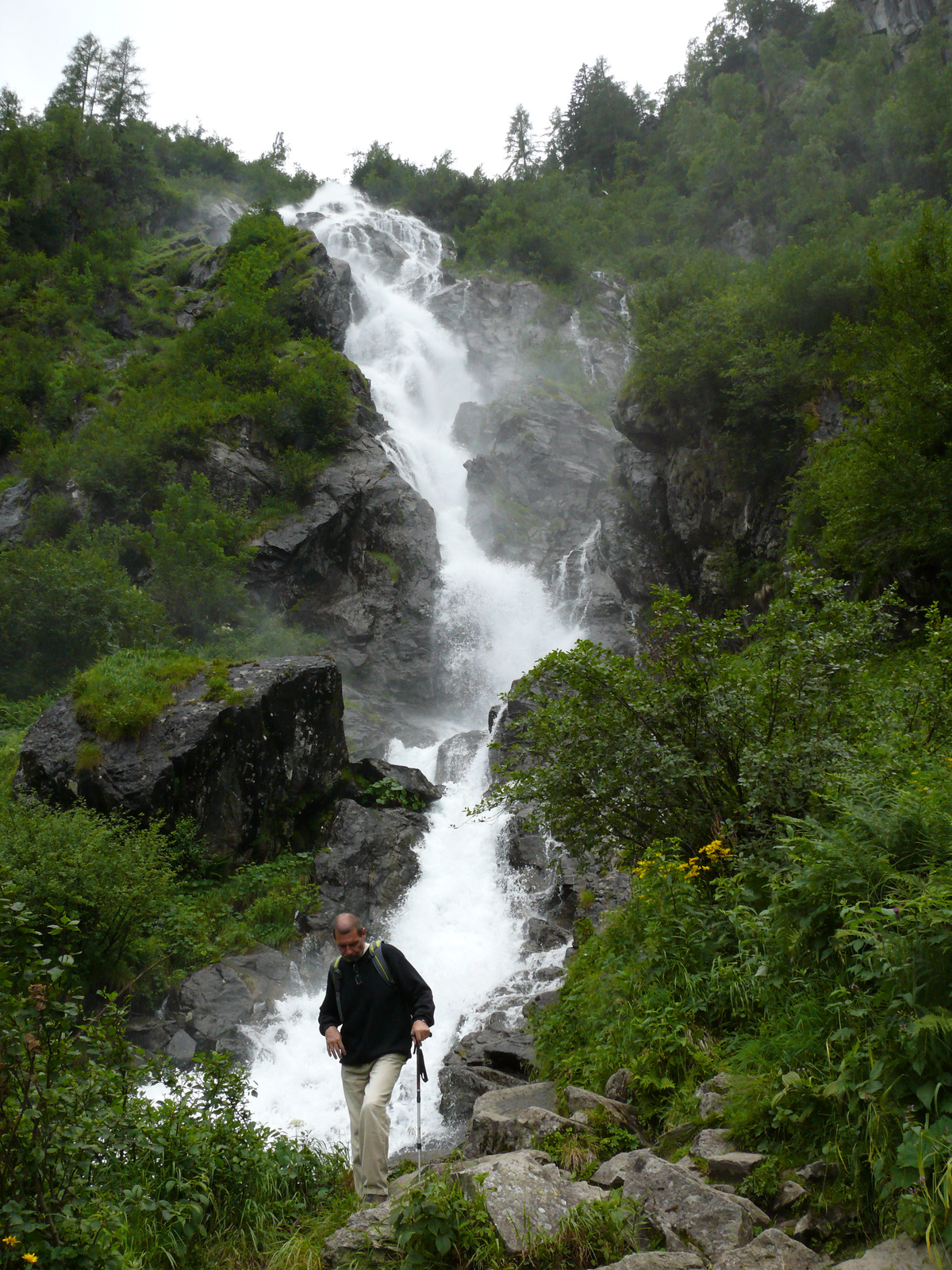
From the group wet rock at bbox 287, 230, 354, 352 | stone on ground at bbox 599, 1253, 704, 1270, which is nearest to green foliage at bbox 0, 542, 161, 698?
wet rock at bbox 287, 230, 354, 352

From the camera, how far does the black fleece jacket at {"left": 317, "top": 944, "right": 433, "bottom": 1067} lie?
487cm

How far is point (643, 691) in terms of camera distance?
7.01 metres

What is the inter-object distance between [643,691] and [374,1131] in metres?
4.12

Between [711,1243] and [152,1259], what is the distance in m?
2.71

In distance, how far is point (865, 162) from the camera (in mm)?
28641

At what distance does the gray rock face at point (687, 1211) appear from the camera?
10.2 ft

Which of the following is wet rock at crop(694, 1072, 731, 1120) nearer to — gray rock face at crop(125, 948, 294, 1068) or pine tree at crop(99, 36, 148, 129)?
A: gray rock face at crop(125, 948, 294, 1068)

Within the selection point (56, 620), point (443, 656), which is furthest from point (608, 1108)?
point (443, 656)

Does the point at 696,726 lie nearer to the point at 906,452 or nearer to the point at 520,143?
the point at 906,452

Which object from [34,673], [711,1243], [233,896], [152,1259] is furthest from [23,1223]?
[34,673]

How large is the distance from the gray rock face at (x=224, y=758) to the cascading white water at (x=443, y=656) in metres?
3.19

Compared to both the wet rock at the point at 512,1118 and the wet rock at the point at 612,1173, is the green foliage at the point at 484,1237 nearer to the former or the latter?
the wet rock at the point at 612,1173

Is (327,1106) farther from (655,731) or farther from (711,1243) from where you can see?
(711,1243)

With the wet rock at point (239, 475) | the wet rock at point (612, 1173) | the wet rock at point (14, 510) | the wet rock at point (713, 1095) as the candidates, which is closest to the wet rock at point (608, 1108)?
the wet rock at point (713, 1095)
